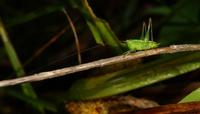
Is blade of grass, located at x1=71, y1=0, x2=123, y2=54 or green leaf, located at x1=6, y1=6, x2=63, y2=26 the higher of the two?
green leaf, located at x1=6, y1=6, x2=63, y2=26

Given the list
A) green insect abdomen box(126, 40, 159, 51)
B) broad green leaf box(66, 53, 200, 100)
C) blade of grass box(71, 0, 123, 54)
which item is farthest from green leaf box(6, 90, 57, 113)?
green insect abdomen box(126, 40, 159, 51)

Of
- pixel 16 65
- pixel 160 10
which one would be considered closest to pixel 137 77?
pixel 16 65

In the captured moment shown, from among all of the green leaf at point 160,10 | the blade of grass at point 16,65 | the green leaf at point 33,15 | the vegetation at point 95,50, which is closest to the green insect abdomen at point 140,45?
the vegetation at point 95,50

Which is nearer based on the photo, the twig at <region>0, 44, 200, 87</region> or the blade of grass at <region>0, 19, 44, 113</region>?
the twig at <region>0, 44, 200, 87</region>

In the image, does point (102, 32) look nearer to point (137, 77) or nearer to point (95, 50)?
point (137, 77)

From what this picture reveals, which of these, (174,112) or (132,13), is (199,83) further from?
(132,13)

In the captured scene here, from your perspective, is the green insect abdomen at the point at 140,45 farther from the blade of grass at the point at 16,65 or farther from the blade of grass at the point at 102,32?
the blade of grass at the point at 16,65

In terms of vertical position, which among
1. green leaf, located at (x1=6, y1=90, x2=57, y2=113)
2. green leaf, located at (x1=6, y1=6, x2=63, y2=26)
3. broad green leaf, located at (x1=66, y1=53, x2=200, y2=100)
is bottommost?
green leaf, located at (x1=6, y1=90, x2=57, y2=113)

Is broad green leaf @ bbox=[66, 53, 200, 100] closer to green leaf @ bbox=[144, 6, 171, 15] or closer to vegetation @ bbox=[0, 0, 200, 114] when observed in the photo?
vegetation @ bbox=[0, 0, 200, 114]

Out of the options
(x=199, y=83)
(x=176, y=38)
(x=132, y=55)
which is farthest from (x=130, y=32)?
(x=132, y=55)
